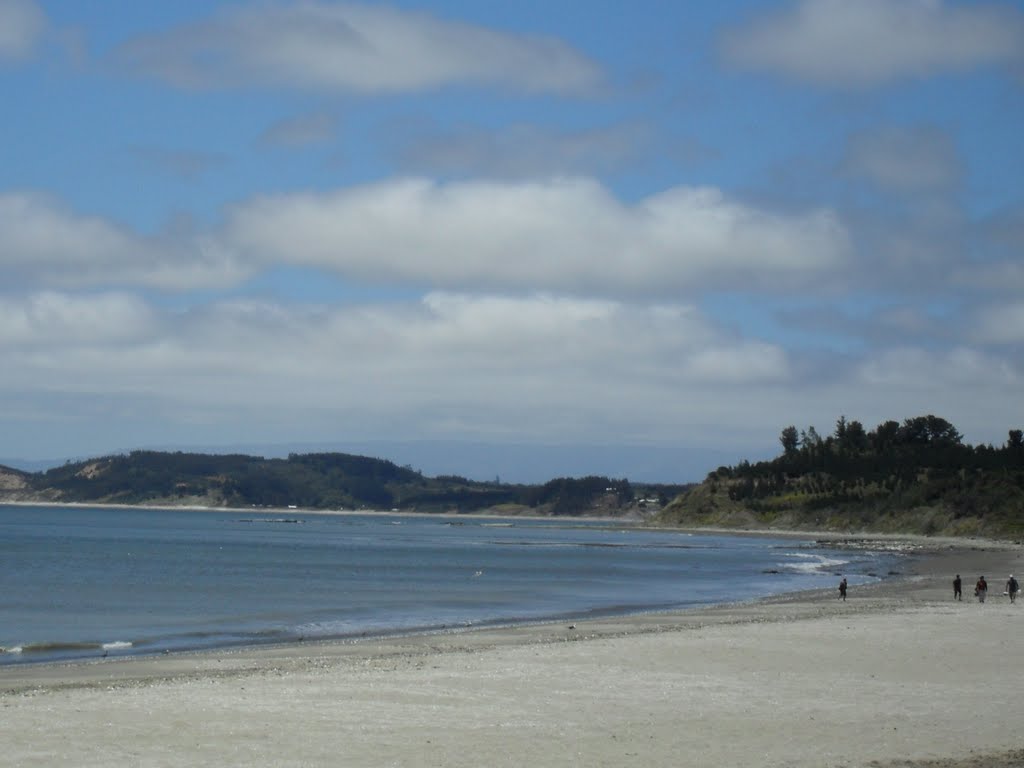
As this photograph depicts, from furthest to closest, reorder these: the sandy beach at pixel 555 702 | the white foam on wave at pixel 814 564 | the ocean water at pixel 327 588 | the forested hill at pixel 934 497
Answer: the forested hill at pixel 934 497 < the white foam on wave at pixel 814 564 < the ocean water at pixel 327 588 < the sandy beach at pixel 555 702

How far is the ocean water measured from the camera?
42.9 metres

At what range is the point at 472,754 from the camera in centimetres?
1733

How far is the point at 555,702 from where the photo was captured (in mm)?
22000

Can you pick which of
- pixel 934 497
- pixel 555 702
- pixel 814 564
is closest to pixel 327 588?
pixel 814 564

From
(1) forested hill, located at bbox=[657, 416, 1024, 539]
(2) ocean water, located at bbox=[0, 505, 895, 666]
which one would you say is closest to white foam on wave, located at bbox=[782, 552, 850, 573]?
(2) ocean water, located at bbox=[0, 505, 895, 666]

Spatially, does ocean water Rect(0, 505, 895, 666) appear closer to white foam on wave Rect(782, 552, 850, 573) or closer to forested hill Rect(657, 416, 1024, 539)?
white foam on wave Rect(782, 552, 850, 573)

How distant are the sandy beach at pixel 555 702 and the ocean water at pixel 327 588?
8.61 m

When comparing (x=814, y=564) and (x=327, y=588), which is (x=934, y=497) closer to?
(x=814, y=564)

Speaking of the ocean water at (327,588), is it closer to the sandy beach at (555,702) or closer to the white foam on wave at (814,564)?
the white foam on wave at (814,564)

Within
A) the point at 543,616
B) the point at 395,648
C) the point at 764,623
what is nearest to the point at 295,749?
the point at 395,648

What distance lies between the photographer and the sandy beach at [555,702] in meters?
17.4

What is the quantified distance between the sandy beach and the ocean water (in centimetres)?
861

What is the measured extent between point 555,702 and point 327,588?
Result: 45835 millimetres

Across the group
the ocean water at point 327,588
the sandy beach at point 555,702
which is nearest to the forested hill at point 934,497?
the ocean water at point 327,588
